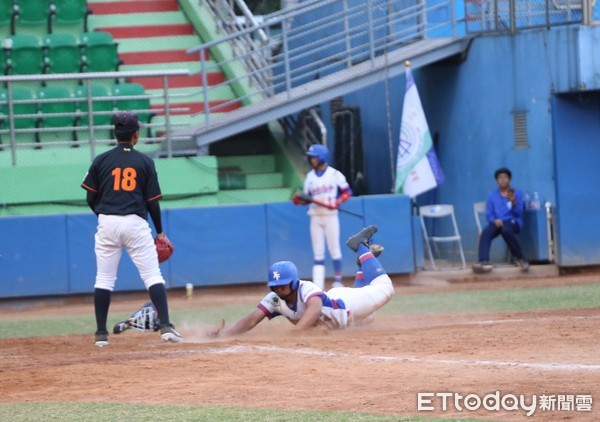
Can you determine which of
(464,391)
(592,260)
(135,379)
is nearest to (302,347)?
(135,379)

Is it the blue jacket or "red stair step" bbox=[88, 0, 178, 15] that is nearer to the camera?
the blue jacket

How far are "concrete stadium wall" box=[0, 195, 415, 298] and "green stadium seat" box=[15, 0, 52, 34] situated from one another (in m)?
6.34

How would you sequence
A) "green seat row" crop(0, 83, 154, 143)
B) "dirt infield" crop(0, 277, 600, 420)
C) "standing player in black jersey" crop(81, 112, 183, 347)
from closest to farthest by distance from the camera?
"dirt infield" crop(0, 277, 600, 420), "standing player in black jersey" crop(81, 112, 183, 347), "green seat row" crop(0, 83, 154, 143)

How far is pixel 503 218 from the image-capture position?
17672mm

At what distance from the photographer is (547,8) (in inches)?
713

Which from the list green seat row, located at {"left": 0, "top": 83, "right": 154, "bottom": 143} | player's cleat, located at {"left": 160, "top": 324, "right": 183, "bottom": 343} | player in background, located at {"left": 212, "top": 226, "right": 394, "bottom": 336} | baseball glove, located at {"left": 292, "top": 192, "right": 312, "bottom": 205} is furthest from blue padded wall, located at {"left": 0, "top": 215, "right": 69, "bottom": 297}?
player's cleat, located at {"left": 160, "top": 324, "right": 183, "bottom": 343}

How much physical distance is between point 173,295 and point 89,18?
7840 millimetres

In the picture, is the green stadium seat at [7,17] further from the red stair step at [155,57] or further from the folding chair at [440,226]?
the folding chair at [440,226]

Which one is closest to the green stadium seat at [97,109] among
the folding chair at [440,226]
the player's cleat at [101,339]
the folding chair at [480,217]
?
the folding chair at [440,226]

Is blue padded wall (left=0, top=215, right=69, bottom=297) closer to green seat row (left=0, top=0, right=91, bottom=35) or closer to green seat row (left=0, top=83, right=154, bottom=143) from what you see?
green seat row (left=0, top=83, right=154, bottom=143)

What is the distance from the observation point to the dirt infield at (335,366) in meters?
7.02

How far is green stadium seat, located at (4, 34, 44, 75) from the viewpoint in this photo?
20.4 metres

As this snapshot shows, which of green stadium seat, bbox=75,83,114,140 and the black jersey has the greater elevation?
green stadium seat, bbox=75,83,114,140

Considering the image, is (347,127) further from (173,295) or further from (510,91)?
(173,295)
